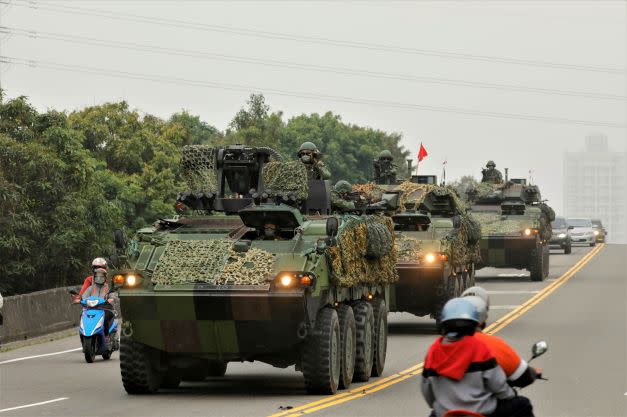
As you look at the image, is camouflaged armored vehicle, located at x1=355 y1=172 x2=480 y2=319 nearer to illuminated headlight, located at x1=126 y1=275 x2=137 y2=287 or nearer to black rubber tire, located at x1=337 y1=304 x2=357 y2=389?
black rubber tire, located at x1=337 y1=304 x2=357 y2=389

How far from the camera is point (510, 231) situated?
47.2 m

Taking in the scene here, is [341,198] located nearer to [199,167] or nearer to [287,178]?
[287,178]

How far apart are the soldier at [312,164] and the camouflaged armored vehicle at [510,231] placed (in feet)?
77.1

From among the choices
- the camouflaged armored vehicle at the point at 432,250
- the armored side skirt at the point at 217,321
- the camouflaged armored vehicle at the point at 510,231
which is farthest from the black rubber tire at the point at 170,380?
the camouflaged armored vehicle at the point at 510,231

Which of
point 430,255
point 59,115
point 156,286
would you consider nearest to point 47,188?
point 59,115

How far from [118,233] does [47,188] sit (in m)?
17.9

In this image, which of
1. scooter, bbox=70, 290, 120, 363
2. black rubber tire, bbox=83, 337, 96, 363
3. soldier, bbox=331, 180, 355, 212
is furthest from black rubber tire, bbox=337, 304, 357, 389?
black rubber tire, bbox=83, 337, 96, 363

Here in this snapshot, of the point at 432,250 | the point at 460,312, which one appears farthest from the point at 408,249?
the point at 460,312

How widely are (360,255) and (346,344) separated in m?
1.98

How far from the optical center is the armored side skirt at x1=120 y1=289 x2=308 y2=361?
1777 cm

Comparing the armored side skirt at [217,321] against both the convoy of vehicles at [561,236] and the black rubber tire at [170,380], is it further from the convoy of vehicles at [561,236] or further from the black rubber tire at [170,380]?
the convoy of vehicles at [561,236]

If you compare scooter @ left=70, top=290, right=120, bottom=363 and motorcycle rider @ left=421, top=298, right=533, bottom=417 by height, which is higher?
motorcycle rider @ left=421, top=298, right=533, bottom=417

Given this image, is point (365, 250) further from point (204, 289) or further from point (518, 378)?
point (518, 378)

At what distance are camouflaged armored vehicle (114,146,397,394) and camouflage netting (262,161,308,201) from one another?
2 cm
